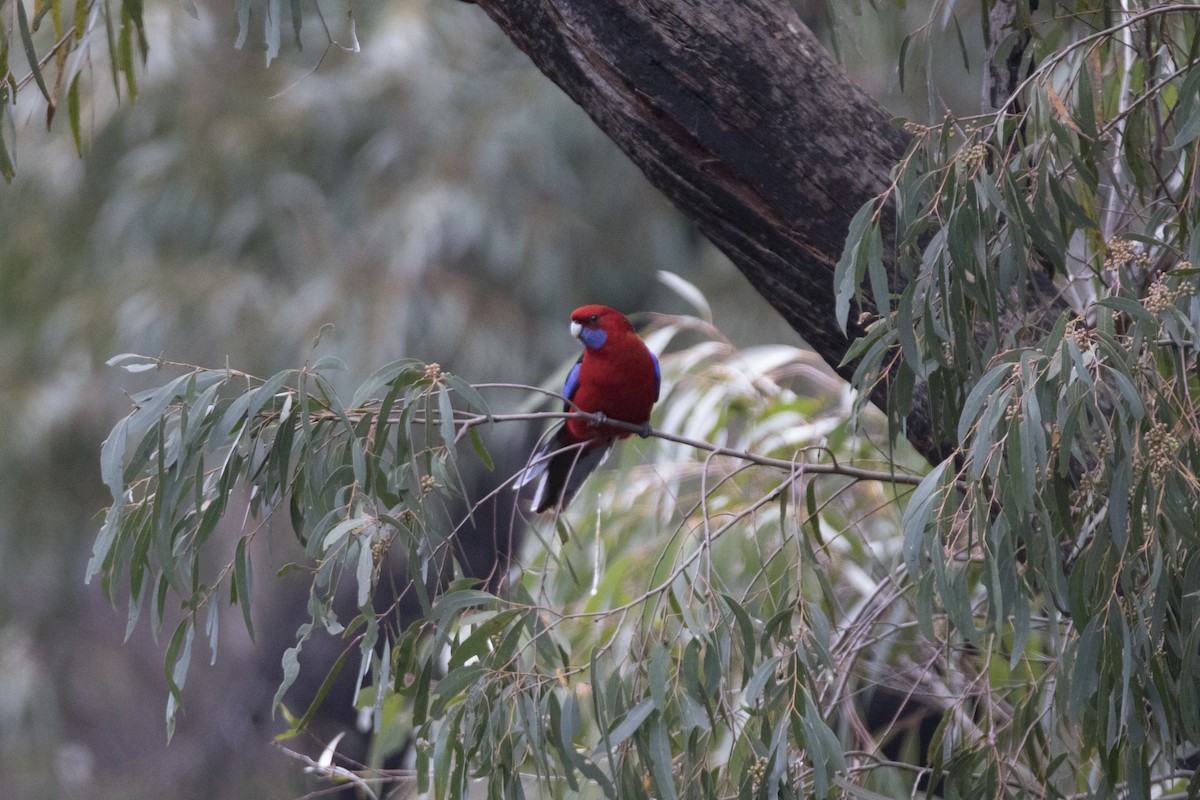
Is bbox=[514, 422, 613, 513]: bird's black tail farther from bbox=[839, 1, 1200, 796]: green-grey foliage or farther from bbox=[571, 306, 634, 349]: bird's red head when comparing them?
bbox=[839, 1, 1200, 796]: green-grey foliage

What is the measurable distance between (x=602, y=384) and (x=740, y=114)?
1281 mm

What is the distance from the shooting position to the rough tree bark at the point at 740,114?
201cm

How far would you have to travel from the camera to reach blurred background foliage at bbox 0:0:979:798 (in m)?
7.18

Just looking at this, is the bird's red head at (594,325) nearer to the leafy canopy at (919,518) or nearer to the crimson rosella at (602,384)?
the crimson rosella at (602,384)

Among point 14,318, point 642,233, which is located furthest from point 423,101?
point 14,318

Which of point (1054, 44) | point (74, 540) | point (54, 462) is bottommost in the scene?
point (74, 540)

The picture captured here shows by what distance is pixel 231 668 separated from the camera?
904cm

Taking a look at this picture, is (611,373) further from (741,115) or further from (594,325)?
(741,115)

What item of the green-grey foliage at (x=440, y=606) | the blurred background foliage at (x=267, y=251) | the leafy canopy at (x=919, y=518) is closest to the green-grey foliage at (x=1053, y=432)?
the leafy canopy at (x=919, y=518)

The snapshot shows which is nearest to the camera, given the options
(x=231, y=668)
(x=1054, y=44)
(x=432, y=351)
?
(x=1054, y=44)

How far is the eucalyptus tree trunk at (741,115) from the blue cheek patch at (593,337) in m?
1.22

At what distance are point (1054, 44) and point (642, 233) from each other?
5404mm

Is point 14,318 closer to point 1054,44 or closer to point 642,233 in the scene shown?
point 642,233

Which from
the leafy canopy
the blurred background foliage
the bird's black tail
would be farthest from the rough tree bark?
the blurred background foliage
